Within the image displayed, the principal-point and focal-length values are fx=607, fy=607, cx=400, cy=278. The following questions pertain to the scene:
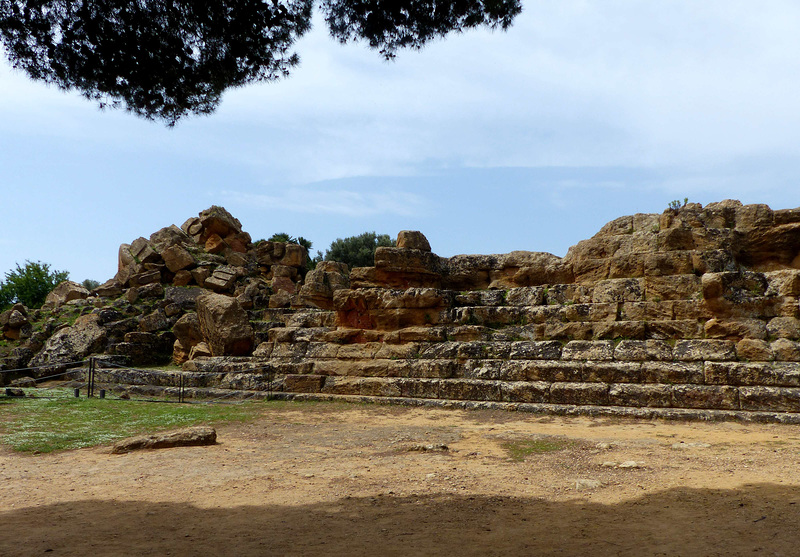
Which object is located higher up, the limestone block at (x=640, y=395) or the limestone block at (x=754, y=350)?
the limestone block at (x=754, y=350)

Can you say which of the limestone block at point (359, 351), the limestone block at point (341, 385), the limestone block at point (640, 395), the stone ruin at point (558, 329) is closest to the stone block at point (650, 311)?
the stone ruin at point (558, 329)

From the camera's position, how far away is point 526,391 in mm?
9664

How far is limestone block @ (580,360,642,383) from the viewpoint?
9.14 m

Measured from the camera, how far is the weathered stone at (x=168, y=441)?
6.72 m

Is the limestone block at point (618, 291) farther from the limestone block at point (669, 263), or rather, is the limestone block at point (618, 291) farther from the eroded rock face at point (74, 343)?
the eroded rock face at point (74, 343)

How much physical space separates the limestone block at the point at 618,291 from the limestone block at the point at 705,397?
220 centimetres

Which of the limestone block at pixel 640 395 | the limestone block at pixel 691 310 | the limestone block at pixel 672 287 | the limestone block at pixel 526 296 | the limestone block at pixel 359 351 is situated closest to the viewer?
the limestone block at pixel 640 395

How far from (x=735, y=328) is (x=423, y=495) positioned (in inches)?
265

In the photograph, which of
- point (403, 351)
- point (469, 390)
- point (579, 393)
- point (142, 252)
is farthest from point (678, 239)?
point (142, 252)

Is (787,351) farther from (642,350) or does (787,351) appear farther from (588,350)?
(588,350)

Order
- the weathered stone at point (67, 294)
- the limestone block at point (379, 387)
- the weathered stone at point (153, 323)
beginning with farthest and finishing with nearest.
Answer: the weathered stone at point (67, 294) < the weathered stone at point (153, 323) < the limestone block at point (379, 387)

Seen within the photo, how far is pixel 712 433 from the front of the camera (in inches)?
281

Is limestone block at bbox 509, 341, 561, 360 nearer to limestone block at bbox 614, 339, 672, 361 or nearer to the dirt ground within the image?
limestone block at bbox 614, 339, 672, 361

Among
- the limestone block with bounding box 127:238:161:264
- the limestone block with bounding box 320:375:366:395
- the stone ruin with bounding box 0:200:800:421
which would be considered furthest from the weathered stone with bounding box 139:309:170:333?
the limestone block with bounding box 320:375:366:395
